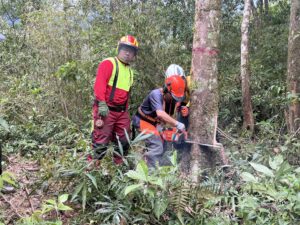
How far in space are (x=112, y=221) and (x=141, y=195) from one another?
0.31 meters

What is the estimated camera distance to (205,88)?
14.1 feet

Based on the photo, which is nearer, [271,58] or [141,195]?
[141,195]

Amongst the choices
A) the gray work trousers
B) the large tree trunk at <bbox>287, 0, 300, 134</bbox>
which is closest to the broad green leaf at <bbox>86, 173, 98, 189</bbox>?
the gray work trousers

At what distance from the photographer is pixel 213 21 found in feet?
14.2

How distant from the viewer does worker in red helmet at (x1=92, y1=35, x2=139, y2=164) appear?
4.60m

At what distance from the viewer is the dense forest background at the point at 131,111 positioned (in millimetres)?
3150

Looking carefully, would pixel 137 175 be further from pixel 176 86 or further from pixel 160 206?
pixel 176 86

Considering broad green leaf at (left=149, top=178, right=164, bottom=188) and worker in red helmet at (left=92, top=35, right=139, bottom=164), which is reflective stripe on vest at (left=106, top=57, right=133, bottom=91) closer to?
worker in red helmet at (left=92, top=35, right=139, bottom=164)

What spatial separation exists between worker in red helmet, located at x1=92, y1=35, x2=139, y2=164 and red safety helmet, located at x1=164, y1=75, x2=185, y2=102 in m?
0.60

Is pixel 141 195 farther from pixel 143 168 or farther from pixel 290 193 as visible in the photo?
pixel 290 193

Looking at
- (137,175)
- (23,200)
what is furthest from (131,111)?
(137,175)

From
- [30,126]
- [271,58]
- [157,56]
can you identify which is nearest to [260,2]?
[271,58]

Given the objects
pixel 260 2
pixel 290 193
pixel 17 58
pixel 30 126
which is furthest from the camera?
pixel 260 2

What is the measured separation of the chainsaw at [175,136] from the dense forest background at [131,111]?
1.58ft
